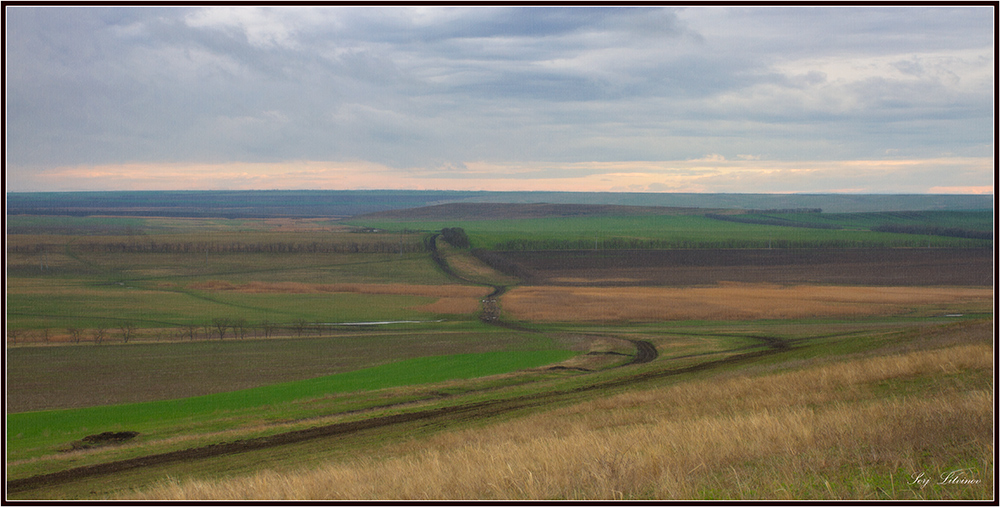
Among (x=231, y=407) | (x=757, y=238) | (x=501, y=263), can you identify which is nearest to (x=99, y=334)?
(x=231, y=407)

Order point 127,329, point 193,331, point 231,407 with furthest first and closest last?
point 193,331
point 127,329
point 231,407

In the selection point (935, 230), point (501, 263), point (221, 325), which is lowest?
point (221, 325)

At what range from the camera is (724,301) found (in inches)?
2736

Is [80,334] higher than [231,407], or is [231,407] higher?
[231,407]

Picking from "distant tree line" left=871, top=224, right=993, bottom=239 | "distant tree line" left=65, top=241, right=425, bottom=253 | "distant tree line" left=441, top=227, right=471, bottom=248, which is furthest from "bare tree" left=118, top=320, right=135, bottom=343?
"distant tree line" left=871, top=224, right=993, bottom=239

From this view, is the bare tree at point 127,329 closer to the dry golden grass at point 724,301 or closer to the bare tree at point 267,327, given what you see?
the bare tree at point 267,327

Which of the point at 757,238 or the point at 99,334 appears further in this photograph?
the point at 757,238

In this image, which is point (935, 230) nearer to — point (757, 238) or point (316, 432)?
point (757, 238)

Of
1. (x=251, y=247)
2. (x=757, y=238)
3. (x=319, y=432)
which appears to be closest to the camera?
(x=319, y=432)

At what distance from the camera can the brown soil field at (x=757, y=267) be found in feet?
285

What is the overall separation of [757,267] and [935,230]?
68.3m

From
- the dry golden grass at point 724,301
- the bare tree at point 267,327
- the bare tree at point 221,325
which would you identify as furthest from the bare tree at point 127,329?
the dry golden grass at point 724,301

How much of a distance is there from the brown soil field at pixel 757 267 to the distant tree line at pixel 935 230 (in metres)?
29.9

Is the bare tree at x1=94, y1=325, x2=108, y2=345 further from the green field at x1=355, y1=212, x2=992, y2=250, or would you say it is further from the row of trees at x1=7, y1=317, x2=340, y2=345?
the green field at x1=355, y1=212, x2=992, y2=250
